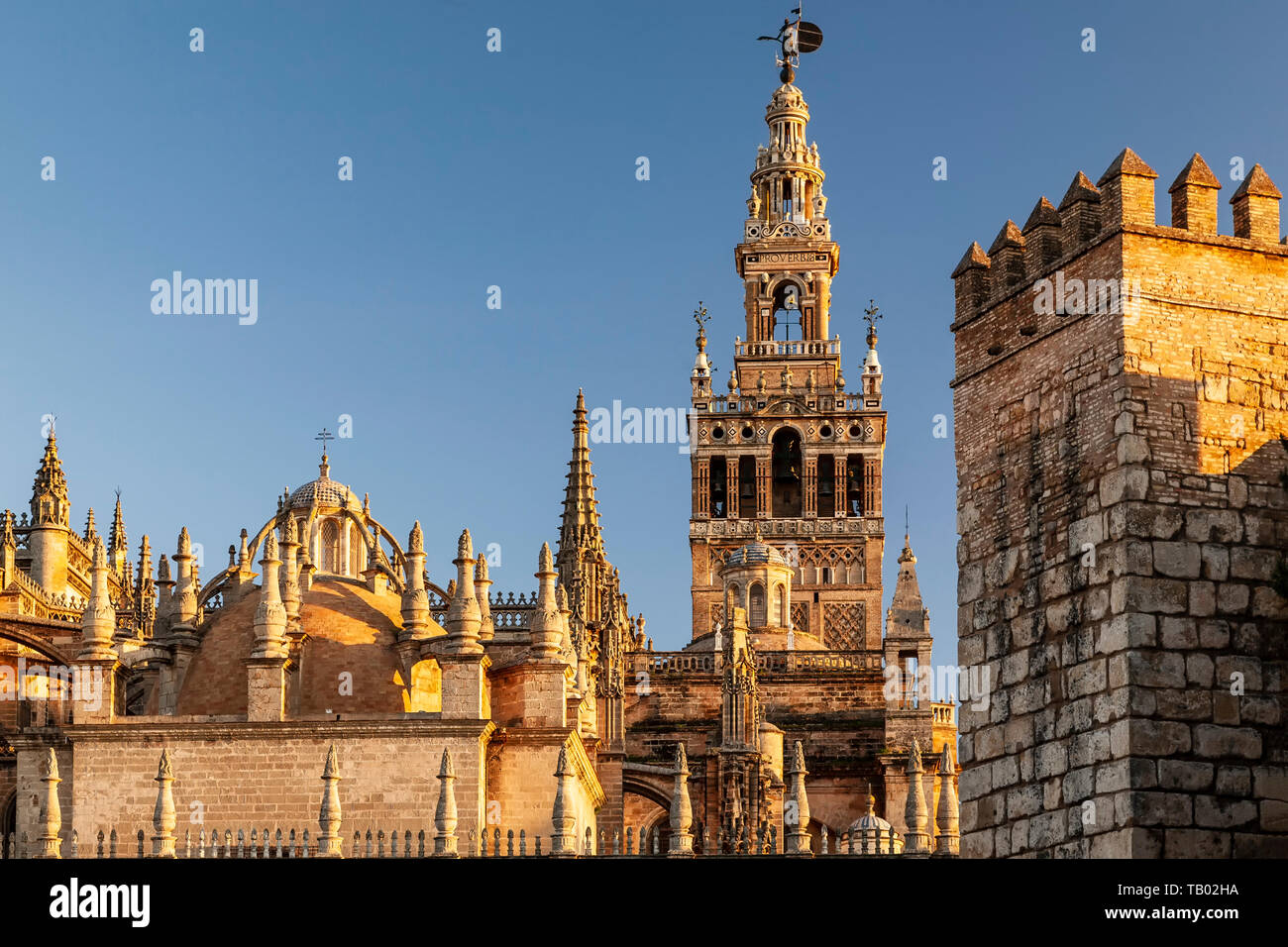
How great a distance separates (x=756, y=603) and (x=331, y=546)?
1837cm

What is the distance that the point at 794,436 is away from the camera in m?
89.1

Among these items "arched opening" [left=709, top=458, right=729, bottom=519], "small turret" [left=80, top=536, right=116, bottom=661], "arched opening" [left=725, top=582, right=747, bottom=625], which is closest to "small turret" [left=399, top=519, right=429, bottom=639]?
"small turret" [left=80, top=536, right=116, bottom=661]

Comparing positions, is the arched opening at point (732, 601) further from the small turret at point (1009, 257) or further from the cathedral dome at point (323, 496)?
the small turret at point (1009, 257)

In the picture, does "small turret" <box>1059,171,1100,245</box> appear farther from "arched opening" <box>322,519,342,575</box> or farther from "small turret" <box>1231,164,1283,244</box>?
"arched opening" <box>322,519,342,575</box>

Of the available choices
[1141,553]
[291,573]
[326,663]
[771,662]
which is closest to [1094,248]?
[1141,553]

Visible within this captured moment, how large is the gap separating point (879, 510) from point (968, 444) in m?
64.6

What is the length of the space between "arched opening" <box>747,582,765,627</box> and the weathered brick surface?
5239 cm

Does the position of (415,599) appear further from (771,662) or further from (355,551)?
(771,662)

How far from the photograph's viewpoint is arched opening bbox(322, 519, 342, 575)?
196ft

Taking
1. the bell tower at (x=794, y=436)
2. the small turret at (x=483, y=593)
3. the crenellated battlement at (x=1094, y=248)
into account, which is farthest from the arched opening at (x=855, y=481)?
the crenellated battlement at (x=1094, y=248)

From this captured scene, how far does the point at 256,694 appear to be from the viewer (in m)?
48.9

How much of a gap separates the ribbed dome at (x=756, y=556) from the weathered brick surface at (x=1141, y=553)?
53.7 m
